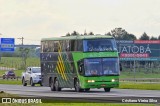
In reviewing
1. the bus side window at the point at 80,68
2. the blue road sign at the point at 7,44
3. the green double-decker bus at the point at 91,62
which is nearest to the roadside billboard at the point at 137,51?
the blue road sign at the point at 7,44

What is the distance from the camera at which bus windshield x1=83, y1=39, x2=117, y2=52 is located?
142ft

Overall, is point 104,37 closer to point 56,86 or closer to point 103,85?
point 103,85

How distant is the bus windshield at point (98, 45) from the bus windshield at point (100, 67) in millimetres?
742

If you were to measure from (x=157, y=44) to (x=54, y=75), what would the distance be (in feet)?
228

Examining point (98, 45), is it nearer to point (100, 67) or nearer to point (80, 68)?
point (100, 67)

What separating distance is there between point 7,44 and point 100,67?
4402 cm

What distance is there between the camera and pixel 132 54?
4414 inches

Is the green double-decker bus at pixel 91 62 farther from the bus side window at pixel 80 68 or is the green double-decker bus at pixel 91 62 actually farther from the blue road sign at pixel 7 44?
the blue road sign at pixel 7 44

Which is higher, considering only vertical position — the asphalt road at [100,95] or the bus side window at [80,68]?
the bus side window at [80,68]

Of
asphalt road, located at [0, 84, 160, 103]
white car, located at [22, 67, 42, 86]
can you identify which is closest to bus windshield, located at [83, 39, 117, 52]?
asphalt road, located at [0, 84, 160, 103]

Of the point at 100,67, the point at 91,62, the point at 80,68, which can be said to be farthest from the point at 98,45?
the point at 80,68

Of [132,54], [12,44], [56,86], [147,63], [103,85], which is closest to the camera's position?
[103,85]

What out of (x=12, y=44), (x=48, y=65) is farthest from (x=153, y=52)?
(x=48, y=65)

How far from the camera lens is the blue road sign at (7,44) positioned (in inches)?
3317
